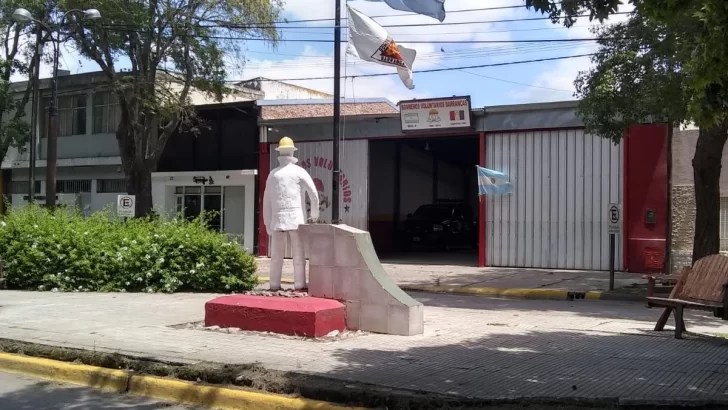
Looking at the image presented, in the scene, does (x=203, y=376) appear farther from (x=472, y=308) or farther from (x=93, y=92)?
(x=93, y=92)

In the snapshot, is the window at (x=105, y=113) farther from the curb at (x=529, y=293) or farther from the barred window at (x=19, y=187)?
the curb at (x=529, y=293)

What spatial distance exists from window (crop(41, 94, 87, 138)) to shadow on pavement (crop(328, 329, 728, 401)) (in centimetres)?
2657

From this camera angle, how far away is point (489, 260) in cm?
2173

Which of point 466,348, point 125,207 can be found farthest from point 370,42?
point 125,207

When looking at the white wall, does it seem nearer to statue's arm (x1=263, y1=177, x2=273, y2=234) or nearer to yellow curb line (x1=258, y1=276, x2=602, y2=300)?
yellow curb line (x1=258, y1=276, x2=602, y2=300)

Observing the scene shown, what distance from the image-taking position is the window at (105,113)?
2959cm

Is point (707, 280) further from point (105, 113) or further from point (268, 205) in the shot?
point (105, 113)

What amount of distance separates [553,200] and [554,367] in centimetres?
1438

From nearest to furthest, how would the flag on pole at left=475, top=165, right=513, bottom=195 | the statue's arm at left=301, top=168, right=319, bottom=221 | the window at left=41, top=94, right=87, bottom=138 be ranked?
the statue's arm at left=301, top=168, right=319, bottom=221 → the flag on pole at left=475, top=165, right=513, bottom=195 → the window at left=41, top=94, right=87, bottom=138

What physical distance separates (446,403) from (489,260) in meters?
16.5

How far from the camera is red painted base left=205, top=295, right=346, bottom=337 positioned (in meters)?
8.62

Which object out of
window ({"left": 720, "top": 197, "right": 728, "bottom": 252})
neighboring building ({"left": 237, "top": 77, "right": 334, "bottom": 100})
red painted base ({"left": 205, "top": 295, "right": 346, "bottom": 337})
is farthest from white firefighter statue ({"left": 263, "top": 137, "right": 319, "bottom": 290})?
neighboring building ({"left": 237, "top": 77, "right": 334, "bottom": 100})

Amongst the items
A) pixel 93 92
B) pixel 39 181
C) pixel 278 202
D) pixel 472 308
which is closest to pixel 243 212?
pixel 93 92

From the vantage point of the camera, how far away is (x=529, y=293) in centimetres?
1558
